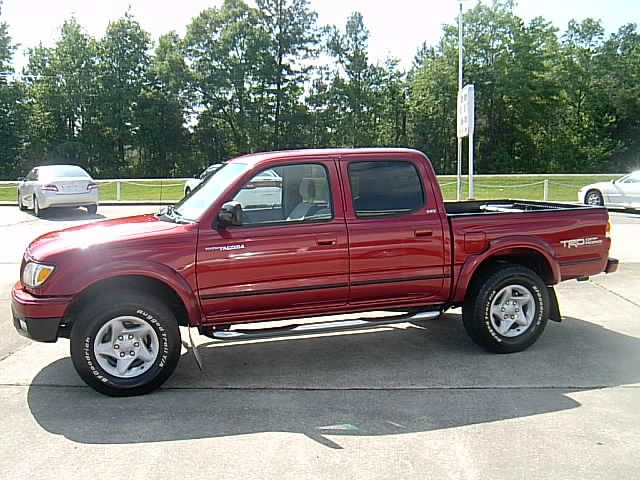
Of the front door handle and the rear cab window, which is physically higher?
the rear cab window

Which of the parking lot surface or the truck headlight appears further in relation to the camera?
the truck headlight

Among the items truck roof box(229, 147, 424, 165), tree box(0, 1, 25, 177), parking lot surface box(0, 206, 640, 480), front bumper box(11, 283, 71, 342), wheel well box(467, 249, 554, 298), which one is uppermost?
tree box(0, 1, 25, 177)

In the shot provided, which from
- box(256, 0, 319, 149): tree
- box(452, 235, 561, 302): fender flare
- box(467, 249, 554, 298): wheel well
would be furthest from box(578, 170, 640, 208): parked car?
box(256, 0, 319, 149): tree

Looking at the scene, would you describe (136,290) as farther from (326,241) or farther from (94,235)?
(326,241)

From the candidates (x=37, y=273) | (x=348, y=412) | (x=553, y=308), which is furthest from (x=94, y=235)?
(x=553, y=308)

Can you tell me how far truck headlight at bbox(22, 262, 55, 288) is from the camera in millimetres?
5102

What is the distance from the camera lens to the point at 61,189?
63.0ft

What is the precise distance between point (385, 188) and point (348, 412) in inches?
80.2

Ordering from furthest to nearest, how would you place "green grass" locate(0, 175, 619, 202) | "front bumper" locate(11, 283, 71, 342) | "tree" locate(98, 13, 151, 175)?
"tree" locate(98, 13, 151, 175)
"green grass" locate(0, 175, 619, 202)
"front bumper" locate(11, 283, 71, 342)

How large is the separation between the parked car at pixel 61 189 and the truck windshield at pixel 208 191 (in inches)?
561

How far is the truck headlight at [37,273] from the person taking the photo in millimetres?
5102

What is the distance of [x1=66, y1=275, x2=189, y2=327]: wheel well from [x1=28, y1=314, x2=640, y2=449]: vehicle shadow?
60 cm

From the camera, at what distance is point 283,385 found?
5.49m

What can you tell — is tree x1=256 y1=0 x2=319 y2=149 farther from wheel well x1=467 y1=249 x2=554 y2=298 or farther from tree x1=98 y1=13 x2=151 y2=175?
wheel well x1=467 y1=249 x2=554 y2=298
